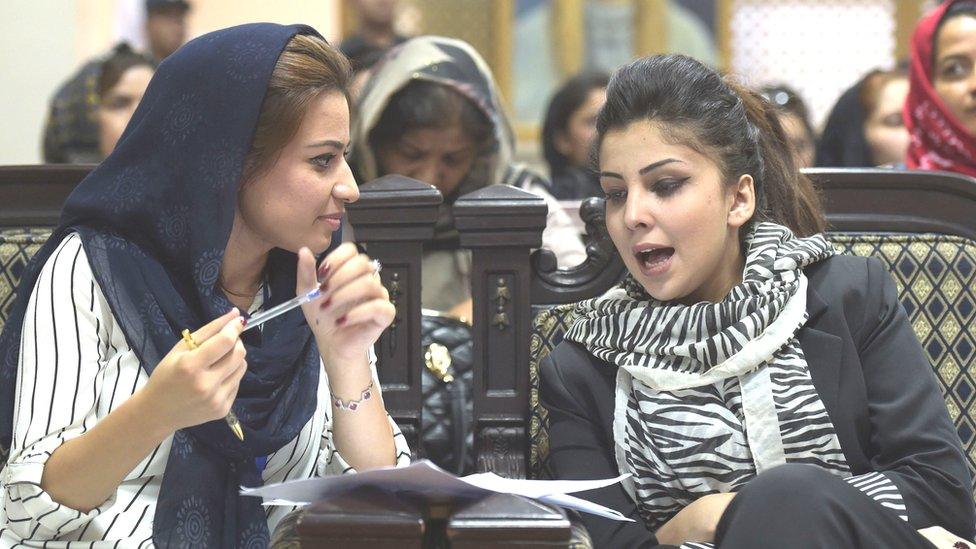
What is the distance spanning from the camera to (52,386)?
1.70 meters

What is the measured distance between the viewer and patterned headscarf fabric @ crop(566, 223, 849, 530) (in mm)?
1877

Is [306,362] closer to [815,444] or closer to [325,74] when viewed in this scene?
[325,74]

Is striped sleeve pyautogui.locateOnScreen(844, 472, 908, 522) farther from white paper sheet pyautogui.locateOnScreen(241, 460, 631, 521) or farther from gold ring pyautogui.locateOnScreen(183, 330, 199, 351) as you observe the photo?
gold ring pyautogui.locateOnScreen(183, 330, 199, 351)

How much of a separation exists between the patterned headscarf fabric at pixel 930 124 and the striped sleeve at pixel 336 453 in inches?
71.4

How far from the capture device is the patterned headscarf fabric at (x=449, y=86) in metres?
3.13

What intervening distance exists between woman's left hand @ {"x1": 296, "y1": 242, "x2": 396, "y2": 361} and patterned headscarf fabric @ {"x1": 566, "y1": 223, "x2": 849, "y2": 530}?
426 mm

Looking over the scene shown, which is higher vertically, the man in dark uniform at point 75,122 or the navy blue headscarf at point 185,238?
the navy blue headscarf at point 185,238

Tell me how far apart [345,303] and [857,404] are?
0.80 meters

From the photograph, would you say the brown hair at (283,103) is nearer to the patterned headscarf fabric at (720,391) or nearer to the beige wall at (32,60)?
the patterned headscarf fabric at (720,391)

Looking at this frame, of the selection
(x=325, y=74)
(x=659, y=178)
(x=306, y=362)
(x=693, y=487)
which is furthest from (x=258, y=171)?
(x=693, y=487)

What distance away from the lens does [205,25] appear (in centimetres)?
586

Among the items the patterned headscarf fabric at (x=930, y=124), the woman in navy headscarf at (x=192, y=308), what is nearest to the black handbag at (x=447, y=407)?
the woman in navy headscarf at (x=192, y=308)

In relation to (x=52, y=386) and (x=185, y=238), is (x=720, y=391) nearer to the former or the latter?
(x=185, y=238)

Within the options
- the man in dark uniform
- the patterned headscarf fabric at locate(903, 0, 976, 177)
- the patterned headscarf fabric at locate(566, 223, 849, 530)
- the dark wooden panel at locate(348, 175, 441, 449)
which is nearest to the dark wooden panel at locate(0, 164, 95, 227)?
the dark wooden panel at locate(348, 175, 441, 449)
